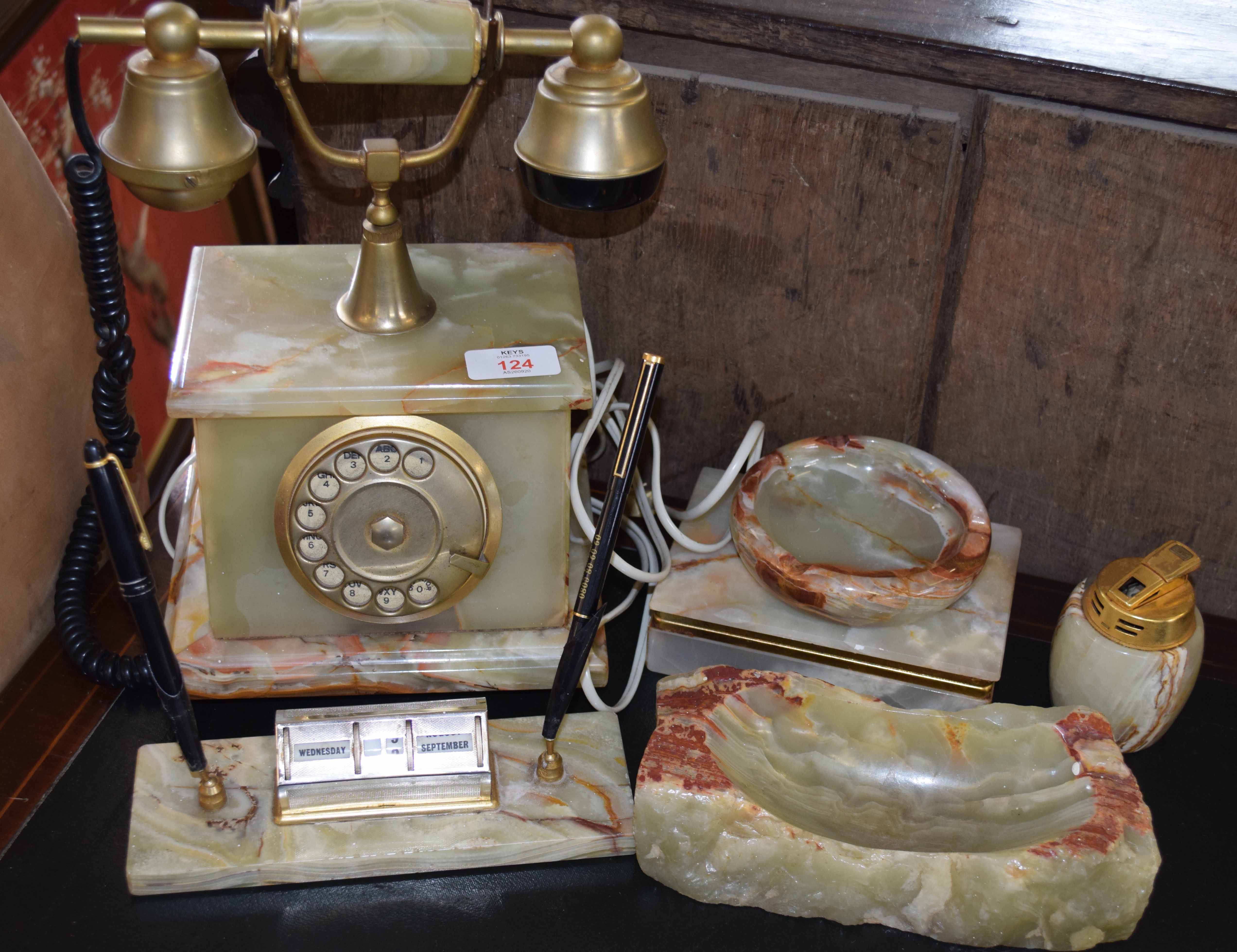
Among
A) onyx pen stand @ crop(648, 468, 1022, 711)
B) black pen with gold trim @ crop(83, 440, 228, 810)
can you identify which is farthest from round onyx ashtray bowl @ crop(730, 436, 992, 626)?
black pen with gold trim @ crop(83, 440, 228, 810)

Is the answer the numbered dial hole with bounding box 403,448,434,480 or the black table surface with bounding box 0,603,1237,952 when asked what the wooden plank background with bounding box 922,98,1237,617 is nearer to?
the black table surface with bounding box 0,603,1237,952

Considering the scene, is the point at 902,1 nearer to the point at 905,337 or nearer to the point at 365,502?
the point at 905,337

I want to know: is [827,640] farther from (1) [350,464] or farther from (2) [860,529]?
(1) [350,464]

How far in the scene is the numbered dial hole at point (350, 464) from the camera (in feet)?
3.15

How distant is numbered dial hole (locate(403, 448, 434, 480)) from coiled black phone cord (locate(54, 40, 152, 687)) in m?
0.26

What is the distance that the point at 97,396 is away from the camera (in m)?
1.07

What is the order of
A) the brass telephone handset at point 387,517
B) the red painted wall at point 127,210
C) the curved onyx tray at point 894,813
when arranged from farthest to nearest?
the red painted wall at point 127,210, the brass telephone handset at point 387,517, the curved onyx tray at point 894,813

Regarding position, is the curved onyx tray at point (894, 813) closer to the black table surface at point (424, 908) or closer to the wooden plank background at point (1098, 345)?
the black table surface at point (424, 908)

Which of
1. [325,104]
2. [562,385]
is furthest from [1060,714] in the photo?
[325,104]

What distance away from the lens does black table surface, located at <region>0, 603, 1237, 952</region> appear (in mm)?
898

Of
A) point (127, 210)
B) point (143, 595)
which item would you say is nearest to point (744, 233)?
point (143, 595)

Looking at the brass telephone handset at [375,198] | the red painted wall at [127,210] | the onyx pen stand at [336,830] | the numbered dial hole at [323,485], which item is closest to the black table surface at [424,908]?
the onyx pen stand at [336,830]

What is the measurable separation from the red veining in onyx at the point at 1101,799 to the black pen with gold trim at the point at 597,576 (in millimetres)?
344

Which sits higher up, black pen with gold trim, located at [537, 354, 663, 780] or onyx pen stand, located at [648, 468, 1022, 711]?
black pen with gold trim, located at [537, 354, 663, 780]
